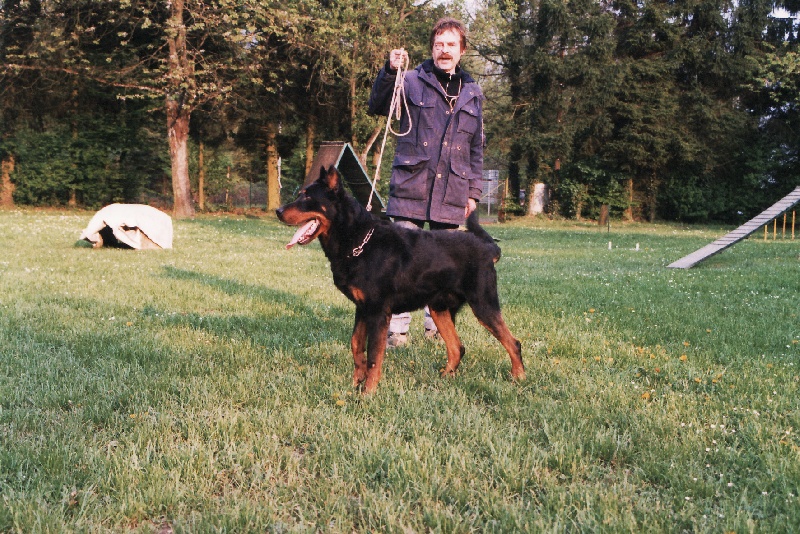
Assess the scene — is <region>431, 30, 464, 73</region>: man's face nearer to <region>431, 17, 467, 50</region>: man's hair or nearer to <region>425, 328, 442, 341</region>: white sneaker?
<region>431, 17, 467, 50</region>: man's hair

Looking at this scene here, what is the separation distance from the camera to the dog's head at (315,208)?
3.73 meters

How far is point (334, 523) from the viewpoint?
7.27 feet

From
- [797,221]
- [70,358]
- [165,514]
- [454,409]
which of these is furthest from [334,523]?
[797,221]

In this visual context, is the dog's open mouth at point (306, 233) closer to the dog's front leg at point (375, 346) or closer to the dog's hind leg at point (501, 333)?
the dog's front leg at point (375, 346)

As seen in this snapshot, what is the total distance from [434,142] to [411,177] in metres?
0.33

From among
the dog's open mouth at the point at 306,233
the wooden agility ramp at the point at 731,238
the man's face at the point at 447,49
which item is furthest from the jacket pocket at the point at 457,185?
the wooden agility ramp at the point at 731,238

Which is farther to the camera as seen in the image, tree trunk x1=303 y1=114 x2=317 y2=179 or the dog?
tree trunk x1=303 y1=114 x2=317 y2=179

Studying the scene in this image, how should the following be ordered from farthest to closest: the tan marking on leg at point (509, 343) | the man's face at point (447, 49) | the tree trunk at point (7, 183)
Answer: the tree trunk at point (7, 183), the man's face at point (447, 49), the tan marking on leg at point (509, 343)

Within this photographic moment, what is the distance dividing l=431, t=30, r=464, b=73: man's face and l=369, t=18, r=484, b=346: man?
38 mm

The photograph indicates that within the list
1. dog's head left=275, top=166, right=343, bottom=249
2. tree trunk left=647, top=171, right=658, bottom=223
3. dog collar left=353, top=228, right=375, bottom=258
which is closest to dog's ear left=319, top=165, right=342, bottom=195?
dog's head left=275, top=166, right=343, bottom=249

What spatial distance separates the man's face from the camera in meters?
4.43

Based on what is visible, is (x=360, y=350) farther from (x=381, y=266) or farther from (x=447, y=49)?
(x=447, y=49)

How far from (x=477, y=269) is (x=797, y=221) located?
26.4 metres

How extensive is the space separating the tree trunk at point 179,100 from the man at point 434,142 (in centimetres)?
1845
